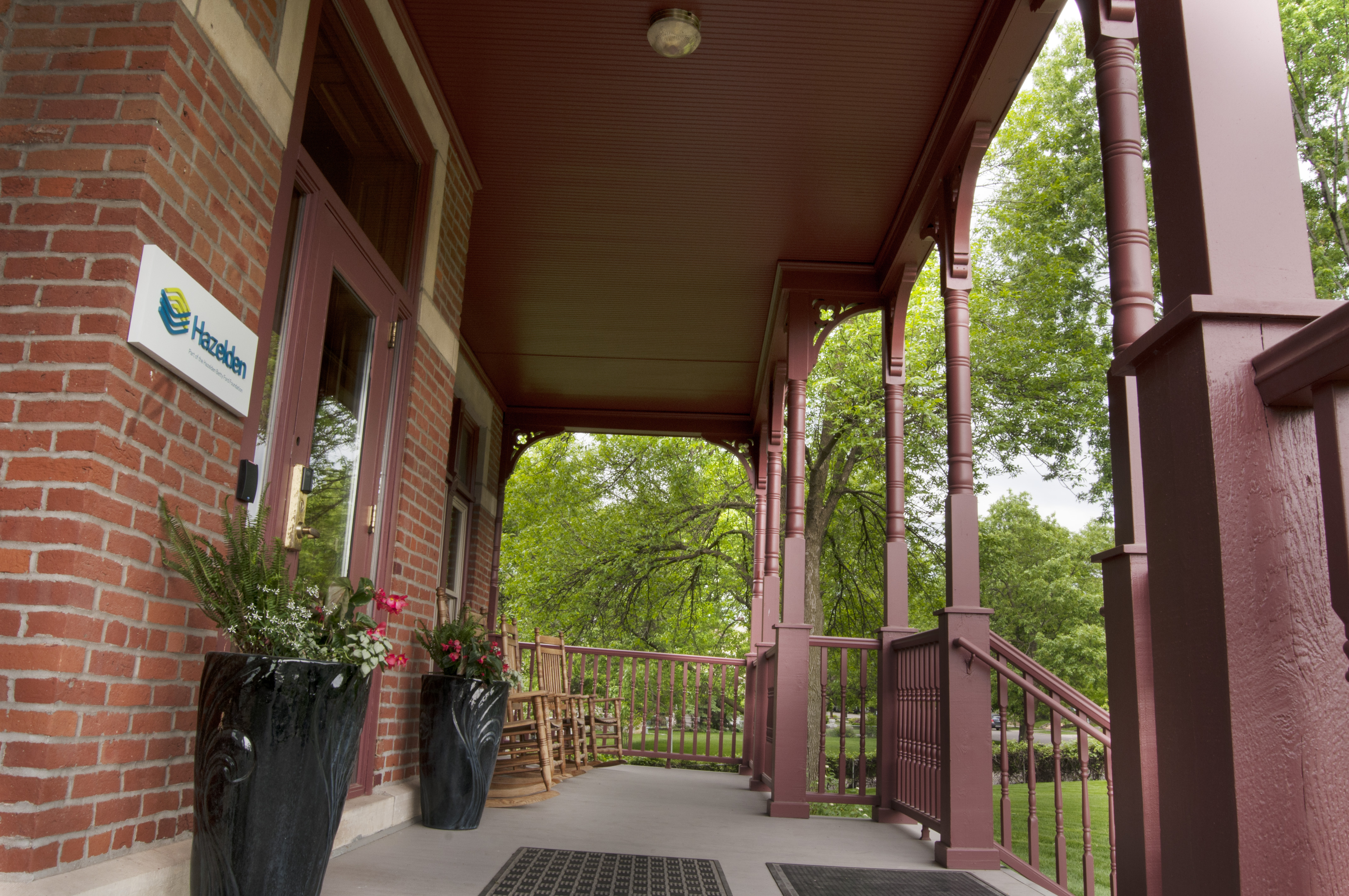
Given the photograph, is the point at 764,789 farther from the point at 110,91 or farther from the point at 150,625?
the point at 110,91

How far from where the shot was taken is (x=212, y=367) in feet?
7.49

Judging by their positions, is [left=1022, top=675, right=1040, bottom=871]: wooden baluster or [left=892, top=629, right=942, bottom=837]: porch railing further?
[left=892, top=629, right=942, bottom=837]: porch railing

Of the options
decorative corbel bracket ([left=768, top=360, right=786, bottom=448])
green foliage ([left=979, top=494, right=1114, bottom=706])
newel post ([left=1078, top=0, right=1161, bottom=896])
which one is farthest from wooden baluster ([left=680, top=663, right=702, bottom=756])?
green foliage ([left=979, top=494, right=1114, bottom=706])

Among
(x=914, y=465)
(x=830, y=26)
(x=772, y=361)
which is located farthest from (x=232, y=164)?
(x=914, y=465)

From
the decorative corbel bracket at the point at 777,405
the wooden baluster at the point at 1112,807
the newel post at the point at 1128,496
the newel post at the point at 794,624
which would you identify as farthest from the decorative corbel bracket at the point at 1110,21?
the decorative corbel bracket at the point at 777,405

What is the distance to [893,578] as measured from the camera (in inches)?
198

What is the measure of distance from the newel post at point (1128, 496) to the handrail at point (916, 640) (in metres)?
2.06

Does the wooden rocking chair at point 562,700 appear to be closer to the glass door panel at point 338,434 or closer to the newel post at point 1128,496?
the glass door panel at point 338,434

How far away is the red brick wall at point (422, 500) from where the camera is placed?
12.6 ft

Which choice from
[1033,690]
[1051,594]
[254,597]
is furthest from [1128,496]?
[1051,594]

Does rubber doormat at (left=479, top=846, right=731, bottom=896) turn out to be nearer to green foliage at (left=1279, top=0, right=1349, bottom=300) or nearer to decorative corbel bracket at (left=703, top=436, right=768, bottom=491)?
decorative corbel bracket at (left=703, top=436, right=768, bottom=491)

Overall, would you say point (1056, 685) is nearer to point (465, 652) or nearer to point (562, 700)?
point (465, 652)

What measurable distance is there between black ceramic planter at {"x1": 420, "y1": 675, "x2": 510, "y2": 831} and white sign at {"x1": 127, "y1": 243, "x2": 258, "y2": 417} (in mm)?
1686

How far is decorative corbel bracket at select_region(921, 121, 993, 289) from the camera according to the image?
13.2ft
